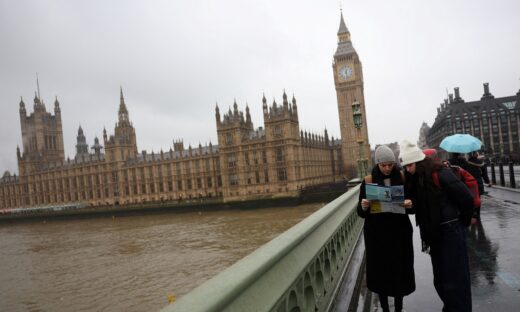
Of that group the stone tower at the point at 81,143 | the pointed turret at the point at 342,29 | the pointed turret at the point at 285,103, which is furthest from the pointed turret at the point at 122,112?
the pointed turret at the point at 342,29

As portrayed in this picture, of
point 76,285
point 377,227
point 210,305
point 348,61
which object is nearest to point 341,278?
point 377,227

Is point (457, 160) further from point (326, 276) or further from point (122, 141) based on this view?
point (122, 141)

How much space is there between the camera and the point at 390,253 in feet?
12.2

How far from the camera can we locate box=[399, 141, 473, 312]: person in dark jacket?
344 cm

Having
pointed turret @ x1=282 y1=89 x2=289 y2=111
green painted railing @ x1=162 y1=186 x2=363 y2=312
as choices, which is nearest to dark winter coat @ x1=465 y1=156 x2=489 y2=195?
green painted railing @ x1=162 y1=186 x2=363 y2=312

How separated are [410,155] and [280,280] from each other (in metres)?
1.90

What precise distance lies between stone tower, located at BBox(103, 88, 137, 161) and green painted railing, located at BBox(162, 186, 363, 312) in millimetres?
84079

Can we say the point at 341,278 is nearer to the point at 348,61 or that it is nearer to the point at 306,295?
the point at 306,295

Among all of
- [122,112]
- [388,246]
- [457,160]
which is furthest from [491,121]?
[388,246]

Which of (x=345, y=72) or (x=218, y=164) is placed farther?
(x=345, y=72)

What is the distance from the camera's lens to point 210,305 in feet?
5.22

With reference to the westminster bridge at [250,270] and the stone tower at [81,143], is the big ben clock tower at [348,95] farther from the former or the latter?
the stone tower at [81,143]

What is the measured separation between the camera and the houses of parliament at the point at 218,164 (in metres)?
62.2

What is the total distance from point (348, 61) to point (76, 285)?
71593mm
